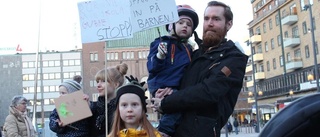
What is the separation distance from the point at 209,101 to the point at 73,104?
167 centimetres

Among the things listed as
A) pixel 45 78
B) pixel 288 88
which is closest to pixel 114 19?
pixel 288 88

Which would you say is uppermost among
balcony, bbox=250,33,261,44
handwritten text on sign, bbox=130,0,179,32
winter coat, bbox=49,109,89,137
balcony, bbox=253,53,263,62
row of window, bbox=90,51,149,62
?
row of window, bbox=90,51,149,62

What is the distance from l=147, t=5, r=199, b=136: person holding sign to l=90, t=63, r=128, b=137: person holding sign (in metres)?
1.27

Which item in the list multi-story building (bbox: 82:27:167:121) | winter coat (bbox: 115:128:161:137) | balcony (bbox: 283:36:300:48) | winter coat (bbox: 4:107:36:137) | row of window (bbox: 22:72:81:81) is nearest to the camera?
winter coat (bbox: 115:128:161:137)

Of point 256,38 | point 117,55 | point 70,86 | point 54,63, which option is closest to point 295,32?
point 256,38

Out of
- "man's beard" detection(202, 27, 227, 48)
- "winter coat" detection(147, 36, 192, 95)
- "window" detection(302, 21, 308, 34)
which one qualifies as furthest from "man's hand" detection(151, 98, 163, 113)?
"window" detection(302, 21, 308, 34)

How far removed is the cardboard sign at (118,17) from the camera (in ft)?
10.8

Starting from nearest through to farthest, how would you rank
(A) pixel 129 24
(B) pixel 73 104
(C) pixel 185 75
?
(C) pixel 185 75
(A) pixel 129 24
(B) pixel 73 104

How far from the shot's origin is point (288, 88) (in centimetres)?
4391

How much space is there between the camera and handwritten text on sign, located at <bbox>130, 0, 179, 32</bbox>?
3166mm

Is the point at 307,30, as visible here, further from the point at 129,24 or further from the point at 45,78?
the point at 45,78

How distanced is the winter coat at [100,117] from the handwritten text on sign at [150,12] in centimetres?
104

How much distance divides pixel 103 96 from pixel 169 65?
1552 millimetres

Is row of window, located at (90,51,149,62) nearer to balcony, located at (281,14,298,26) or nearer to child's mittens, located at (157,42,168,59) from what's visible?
balcony, located at (281,14,298,26)
